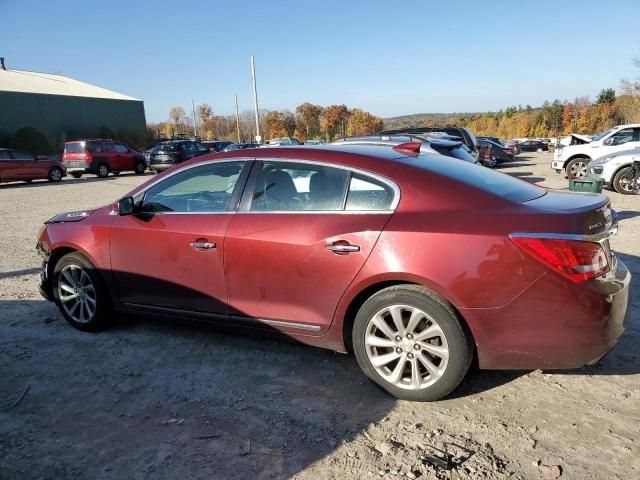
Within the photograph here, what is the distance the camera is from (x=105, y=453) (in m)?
2.71

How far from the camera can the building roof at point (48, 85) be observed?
44722 millimetres

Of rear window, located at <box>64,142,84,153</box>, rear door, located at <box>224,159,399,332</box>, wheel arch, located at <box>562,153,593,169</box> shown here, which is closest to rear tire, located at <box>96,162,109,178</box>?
rear window, located at <box>64,142,84,153</box>

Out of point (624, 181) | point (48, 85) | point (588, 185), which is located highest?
point (48, 85)

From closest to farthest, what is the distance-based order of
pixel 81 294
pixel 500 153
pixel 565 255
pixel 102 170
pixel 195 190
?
pixel 565 255
pixel 195 190
pixel 81 294
pixel 102 170
pixel 500 153

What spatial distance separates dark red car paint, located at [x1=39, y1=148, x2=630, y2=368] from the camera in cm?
276

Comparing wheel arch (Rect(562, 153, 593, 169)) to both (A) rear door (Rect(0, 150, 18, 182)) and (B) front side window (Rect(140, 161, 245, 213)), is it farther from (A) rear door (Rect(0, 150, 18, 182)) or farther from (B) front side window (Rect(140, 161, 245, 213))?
(A) rear door (Rect(0, 150, 18, 182))

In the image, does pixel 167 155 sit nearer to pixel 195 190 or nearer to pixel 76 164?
pixel 76 164

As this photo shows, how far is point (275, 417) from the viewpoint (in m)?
3.01

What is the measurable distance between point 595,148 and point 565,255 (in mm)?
13911

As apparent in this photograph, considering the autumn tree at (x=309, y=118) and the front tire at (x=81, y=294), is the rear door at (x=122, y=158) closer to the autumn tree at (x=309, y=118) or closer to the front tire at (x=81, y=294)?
the front tire at (x=81, y=294)

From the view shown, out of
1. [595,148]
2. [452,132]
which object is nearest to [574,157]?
[595,148]

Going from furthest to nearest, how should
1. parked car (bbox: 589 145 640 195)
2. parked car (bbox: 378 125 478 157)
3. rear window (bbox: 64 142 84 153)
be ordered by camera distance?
rear window (bbox: 64 142 84 153) < parked car (bbox: 378 125 478 157) < parked car (bbox: 589 145 640 195)

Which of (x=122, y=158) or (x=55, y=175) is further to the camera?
(x=122, y=158)

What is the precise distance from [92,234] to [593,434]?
155 inches
